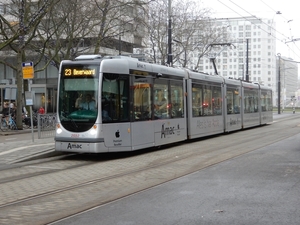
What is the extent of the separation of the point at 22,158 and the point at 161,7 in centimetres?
2439

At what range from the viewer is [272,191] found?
7.93 meters

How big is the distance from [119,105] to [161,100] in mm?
2747

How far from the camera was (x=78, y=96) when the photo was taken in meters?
13.1

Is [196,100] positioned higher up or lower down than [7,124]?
higher up

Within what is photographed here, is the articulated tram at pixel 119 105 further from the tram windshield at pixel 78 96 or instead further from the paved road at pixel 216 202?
the paved road at pixel 216 202

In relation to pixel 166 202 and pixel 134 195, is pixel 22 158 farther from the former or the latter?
pixel 166 202

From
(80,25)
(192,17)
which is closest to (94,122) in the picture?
(80,25)

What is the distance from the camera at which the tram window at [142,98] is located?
45.5 ft

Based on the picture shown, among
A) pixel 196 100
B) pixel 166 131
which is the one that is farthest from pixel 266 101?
pixel 166 131

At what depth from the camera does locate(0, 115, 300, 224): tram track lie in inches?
279

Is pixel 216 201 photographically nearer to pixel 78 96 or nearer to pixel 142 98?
pixel 78 96

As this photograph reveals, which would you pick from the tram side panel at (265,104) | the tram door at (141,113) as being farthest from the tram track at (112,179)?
the tram side panel at (265,104)

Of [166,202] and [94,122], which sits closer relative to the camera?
[166,202]

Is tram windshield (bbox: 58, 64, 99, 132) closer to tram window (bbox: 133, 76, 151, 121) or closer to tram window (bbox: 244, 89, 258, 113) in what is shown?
tram window (bbox: 133, 76, 151, 121)
